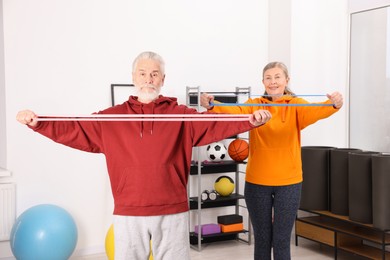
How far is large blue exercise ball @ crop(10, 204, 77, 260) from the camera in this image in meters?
3.81

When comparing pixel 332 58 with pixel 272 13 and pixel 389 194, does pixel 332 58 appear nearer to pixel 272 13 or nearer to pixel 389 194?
pixel 272 13

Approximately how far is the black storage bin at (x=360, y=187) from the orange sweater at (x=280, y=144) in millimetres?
1379

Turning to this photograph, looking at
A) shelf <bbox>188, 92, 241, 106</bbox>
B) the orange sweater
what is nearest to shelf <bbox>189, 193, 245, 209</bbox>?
shelf <bbox>188, 92, 241, 106</bbox>

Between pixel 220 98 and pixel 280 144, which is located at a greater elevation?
pixel 220 98

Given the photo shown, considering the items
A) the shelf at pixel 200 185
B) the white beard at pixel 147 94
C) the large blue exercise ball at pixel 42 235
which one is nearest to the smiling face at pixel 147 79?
the white beard at pixel 147 94

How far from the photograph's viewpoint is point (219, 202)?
511cm

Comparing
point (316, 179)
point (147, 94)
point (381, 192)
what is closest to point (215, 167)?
point (316, 179)

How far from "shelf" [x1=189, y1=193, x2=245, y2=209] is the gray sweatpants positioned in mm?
2778

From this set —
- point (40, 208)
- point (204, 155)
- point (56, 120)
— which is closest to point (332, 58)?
point (204, 155)

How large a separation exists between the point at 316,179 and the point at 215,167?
108cm

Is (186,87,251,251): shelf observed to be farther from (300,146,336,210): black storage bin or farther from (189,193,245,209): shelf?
(300,146,336,210): black storage bin

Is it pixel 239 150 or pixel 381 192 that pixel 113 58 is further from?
pixel 381 192

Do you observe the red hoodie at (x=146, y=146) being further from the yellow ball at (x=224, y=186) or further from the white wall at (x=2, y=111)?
the yellow ball at (x=224, y=186)

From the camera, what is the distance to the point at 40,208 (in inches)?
160
